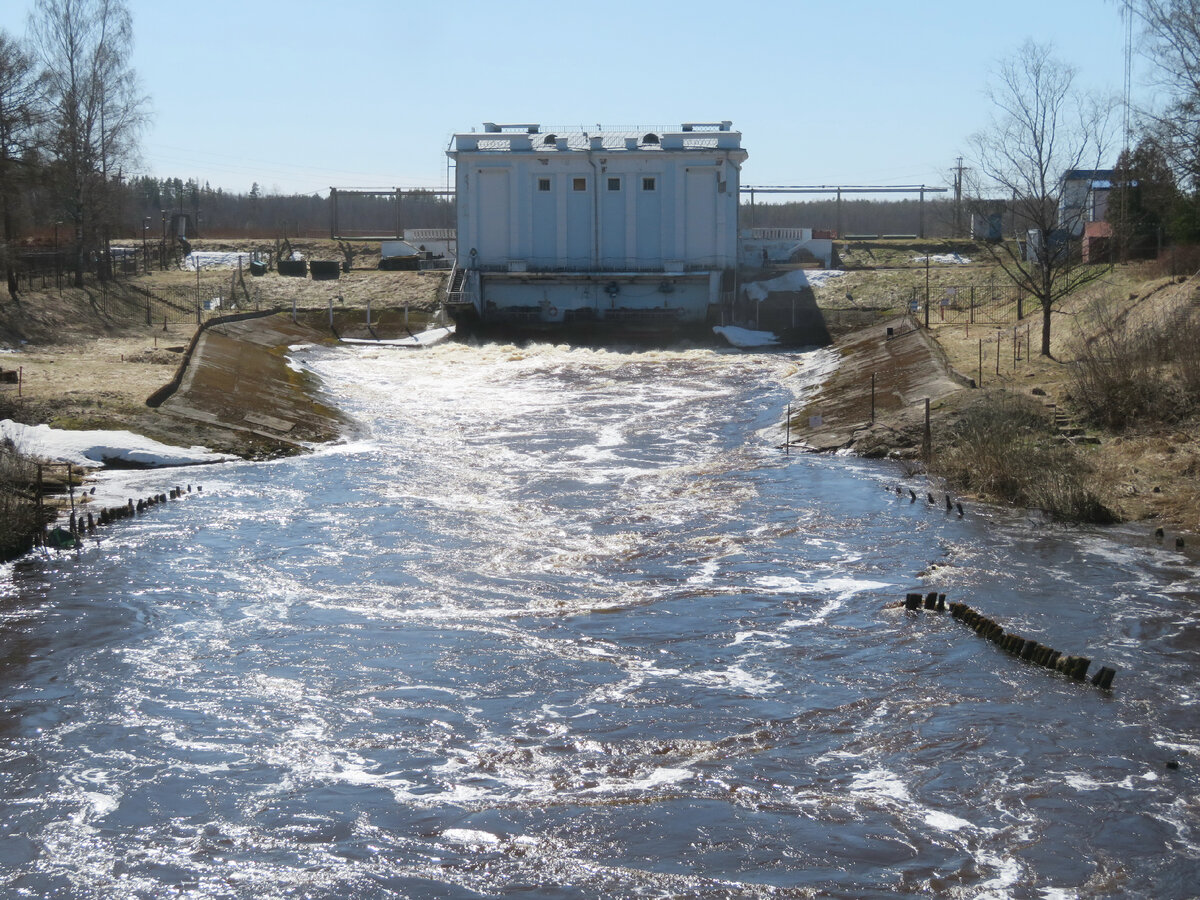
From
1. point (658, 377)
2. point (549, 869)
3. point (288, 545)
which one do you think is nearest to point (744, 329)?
point (658, 377)

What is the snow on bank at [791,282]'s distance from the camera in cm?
5666

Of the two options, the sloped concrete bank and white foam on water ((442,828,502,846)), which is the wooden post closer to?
the sloped concrete bank

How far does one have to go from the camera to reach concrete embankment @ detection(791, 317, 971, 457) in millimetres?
29734

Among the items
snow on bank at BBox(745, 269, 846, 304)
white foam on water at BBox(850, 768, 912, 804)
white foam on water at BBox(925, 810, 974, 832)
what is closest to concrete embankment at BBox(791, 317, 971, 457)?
snow on bank at BBox(745, 269, 846, 304)

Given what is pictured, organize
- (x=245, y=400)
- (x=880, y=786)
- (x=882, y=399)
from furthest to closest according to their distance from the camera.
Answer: (x=245, y=400), (x=882, y=399), (x=880, y=786)

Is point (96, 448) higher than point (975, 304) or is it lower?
lower

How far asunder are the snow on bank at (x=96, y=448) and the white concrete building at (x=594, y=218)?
28720mm

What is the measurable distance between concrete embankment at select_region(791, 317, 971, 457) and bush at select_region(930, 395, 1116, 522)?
2.08 m

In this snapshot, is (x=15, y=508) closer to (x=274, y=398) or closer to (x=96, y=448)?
(x=96, y=448)

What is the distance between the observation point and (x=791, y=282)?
57.4 meters

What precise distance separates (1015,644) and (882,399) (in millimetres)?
18616

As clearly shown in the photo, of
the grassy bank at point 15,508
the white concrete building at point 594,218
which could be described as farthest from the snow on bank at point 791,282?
the grassy bank at point 15,508

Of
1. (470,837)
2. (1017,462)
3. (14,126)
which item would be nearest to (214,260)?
(14,126)

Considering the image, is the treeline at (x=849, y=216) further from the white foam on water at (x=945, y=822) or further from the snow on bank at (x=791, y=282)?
the white foam on water at (x=945, y=822)
